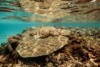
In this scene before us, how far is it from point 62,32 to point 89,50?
8.09ft

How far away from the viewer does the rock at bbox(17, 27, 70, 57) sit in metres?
9.48

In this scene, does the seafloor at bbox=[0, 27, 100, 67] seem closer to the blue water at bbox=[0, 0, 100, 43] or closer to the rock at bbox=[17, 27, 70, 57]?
the rock at bbox=[17, 27, 70, 57]

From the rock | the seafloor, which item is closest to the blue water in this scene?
the rock

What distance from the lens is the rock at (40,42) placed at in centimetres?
948

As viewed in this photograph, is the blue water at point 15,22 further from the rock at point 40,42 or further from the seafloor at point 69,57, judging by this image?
the seafloor at point 69,57

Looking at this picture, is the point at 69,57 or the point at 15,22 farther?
the point at 15,22

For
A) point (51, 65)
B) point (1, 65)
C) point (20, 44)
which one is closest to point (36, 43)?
point (20, 44)

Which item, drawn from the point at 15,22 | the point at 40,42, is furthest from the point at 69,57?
the point at 15,22

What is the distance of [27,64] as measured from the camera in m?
9.95

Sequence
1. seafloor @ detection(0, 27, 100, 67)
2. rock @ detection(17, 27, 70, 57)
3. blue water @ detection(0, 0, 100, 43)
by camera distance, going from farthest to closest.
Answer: blue water @ detection(0, 0, 100, 43)
rock @ detection(17, 27, 70, 57)
seafloor @ detection(0, 27, 100, 67)

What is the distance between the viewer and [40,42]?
10625 mm

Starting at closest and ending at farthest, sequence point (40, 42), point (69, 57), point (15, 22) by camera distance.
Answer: point (69, 57) < point (40, 42) < point (15, 22)

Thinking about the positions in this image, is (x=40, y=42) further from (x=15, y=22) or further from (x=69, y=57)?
(x=15, y=22)

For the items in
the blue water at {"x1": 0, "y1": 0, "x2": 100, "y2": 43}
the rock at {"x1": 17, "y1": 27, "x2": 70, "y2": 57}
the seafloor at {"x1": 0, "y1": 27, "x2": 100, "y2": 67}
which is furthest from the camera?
the blue water at {"x1": 0, "y1": 0, "x2": 100, "y2": 43}
